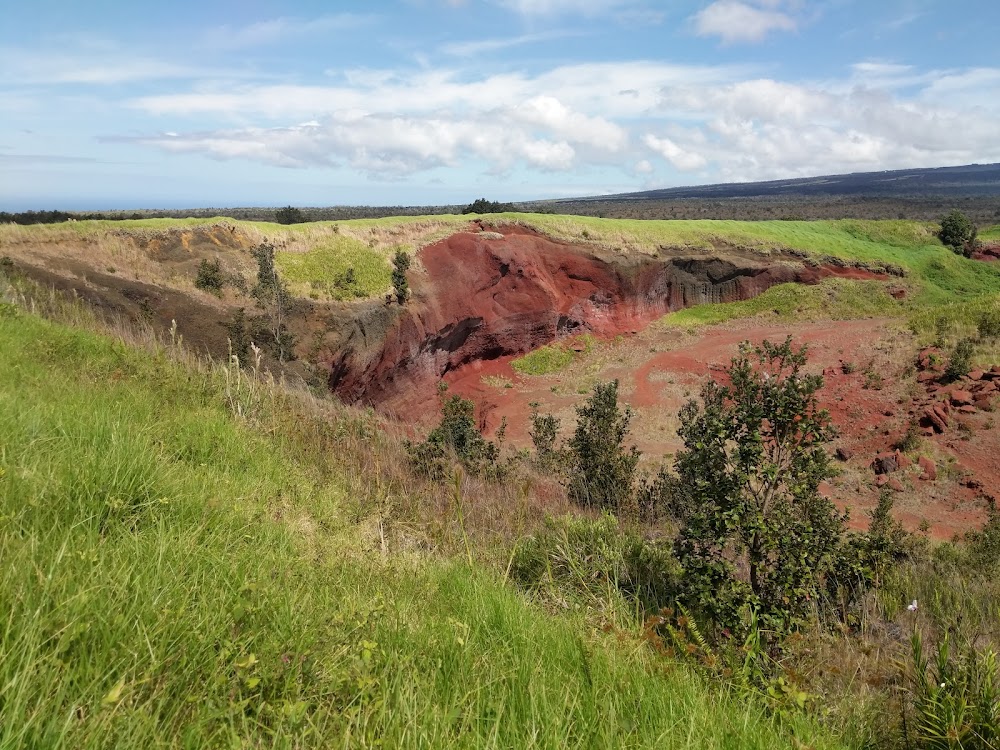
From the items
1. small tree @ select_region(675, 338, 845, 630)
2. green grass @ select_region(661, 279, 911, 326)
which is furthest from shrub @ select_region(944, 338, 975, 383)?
small tree @ select_region(675, 338, 845, 630)

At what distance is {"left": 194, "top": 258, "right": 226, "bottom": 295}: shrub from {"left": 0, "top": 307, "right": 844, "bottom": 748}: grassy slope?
19.5m

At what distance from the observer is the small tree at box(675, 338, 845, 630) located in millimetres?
4438

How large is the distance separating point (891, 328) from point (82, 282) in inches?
1297

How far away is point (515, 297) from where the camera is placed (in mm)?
30750

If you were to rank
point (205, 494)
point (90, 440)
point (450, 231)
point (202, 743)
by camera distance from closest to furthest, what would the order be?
point (202, 743) < point (205, 494) < point (90, 440) < point (450, 231)

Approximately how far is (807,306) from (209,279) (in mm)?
32092

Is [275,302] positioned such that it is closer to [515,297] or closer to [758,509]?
[515,297]

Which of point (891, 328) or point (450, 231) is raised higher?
point (450, 231)

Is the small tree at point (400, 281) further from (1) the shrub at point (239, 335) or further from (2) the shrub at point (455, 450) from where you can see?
(2) the shrub at point (455, 450)

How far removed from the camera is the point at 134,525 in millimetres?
2789

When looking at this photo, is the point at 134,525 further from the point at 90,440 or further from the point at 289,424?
the point at 289,424

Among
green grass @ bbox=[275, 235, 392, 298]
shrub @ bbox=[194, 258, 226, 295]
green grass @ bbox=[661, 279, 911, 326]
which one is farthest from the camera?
green grass @ bbox=[661, 279, 911, 326]

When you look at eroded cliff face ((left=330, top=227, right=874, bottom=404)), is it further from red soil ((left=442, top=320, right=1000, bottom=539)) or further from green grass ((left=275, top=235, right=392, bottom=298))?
red soil ((left=442, top=320, right=1000, bottom=539))

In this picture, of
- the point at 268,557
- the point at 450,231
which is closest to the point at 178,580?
the point at 268,557
